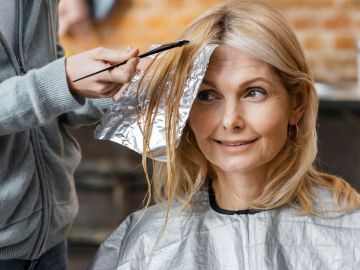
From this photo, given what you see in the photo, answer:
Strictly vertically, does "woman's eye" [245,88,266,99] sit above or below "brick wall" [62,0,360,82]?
above

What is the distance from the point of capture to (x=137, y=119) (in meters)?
1.52

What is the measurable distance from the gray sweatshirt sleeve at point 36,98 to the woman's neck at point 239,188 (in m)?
0.44

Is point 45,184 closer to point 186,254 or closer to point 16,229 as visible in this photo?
point 16,229

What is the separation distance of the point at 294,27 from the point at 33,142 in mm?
1845

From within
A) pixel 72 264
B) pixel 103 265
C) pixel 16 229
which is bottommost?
pixel 72 264

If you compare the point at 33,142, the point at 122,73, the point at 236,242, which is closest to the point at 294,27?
the point at 236,242

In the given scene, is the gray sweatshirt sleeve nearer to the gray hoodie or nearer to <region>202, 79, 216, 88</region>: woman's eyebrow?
the gray hoodie

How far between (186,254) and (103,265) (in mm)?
226

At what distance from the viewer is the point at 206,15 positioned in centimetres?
162

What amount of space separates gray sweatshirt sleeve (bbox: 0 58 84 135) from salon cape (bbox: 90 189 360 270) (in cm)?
45

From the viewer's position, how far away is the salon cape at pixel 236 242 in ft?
5.19

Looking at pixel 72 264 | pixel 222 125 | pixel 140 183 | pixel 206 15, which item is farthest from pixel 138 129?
pixel 72 264

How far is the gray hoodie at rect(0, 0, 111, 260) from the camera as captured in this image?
4.59 ft

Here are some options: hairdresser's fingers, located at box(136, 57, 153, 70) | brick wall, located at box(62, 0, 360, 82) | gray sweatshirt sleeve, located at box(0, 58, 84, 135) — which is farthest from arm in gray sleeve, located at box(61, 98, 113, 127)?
brick wall, located at box(62, 0, 360, 82)
